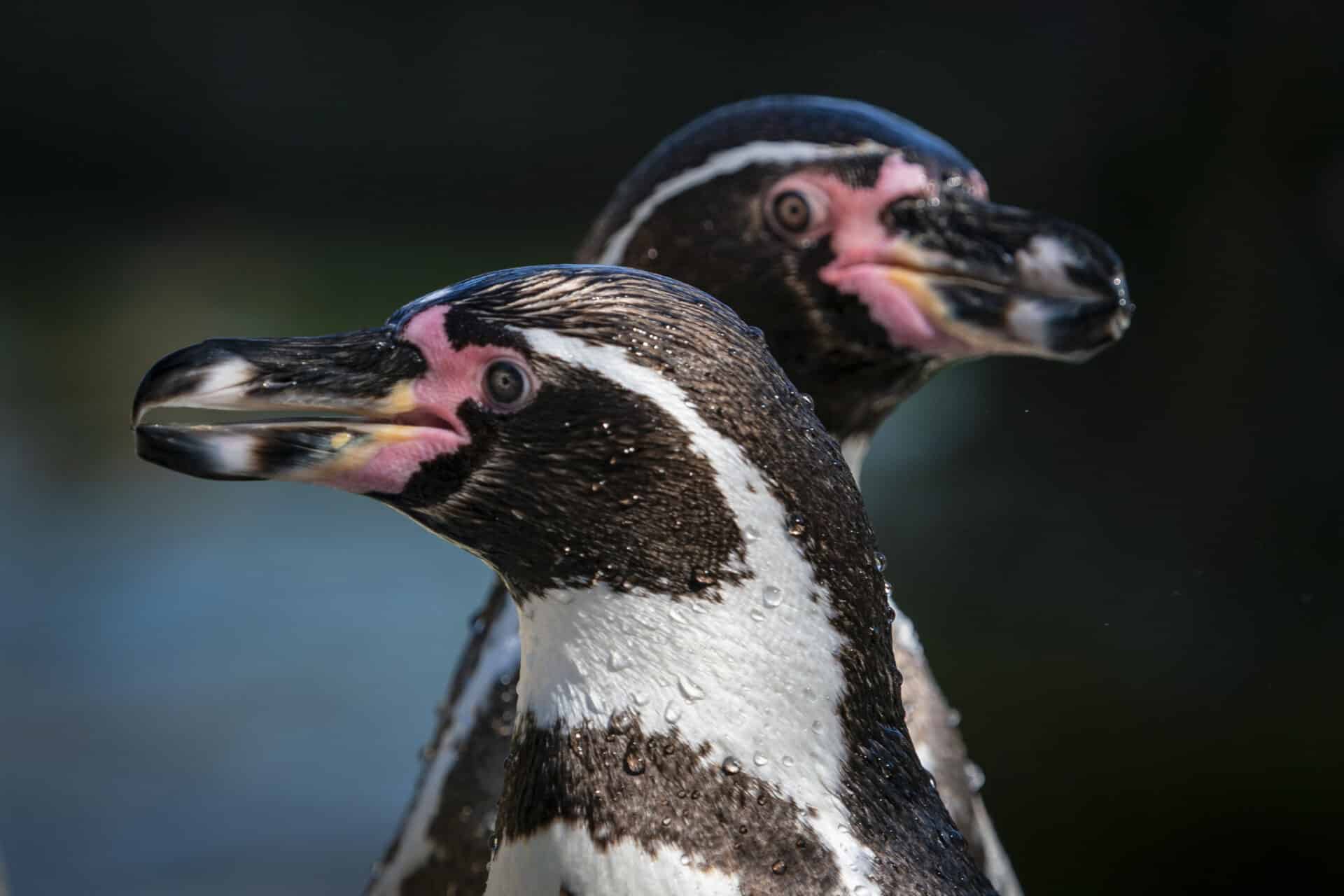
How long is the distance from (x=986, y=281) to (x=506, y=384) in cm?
61

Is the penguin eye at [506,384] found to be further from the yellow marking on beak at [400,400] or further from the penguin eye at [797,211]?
the penguin eye at [797,211]

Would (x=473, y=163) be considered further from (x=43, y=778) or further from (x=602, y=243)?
(x=602, y=243)

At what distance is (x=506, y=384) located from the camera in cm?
95

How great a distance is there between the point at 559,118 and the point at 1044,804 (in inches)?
216

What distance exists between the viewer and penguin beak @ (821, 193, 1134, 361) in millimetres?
1397

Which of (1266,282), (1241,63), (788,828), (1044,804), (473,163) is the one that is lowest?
(788,828)

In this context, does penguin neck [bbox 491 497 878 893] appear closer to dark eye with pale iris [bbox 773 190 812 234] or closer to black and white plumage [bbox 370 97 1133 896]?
black and white plumage [bbox 370 97 1133 896]

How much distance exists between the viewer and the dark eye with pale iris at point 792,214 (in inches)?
58.5

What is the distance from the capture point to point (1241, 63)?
5.00 metres

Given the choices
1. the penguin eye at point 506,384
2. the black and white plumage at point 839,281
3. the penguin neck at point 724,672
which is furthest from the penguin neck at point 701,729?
the black and white plumage at point 839,281

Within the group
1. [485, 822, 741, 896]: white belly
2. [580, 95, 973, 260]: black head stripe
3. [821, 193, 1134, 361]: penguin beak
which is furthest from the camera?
[580, 95, 973, 260]: black head stripe

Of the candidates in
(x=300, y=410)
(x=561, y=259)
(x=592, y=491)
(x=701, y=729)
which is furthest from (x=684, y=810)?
(x=561, y=259)

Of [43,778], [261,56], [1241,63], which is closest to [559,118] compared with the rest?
[261,56]

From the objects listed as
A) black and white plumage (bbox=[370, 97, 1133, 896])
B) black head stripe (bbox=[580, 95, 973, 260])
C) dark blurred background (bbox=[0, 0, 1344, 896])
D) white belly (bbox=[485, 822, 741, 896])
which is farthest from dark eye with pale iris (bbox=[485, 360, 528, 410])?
dark blurred background (bbox=[0, 0, 1344, 896])
